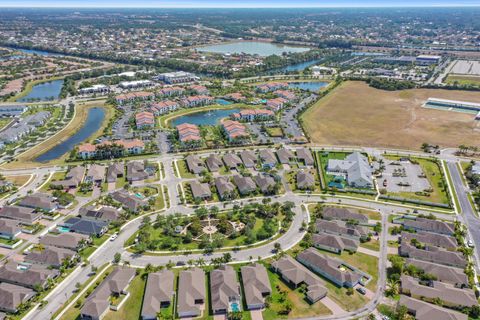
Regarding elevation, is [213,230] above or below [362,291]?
above

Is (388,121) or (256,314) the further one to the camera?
(388,121)

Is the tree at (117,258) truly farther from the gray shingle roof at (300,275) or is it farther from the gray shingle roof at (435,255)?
the gray shingle roof at (435,255)

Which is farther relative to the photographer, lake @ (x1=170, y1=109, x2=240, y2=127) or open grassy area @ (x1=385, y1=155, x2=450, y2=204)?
lake @ (x1=170, y1=109, x2=240, y2=127)

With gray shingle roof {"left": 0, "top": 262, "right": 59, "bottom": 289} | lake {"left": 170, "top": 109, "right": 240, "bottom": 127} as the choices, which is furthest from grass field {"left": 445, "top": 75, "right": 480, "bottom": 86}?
gray shingle roof {"left": 0, "top": 262, "right": 59, "bottom": 289}

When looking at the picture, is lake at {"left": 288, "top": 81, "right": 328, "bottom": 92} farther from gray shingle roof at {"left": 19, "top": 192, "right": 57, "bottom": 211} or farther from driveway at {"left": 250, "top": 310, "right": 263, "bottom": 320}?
driveway at {"left": 250, "top": 310, "right": 263, "bottom": 320}

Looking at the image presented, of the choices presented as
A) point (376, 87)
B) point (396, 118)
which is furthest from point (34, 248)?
point (376, 87)

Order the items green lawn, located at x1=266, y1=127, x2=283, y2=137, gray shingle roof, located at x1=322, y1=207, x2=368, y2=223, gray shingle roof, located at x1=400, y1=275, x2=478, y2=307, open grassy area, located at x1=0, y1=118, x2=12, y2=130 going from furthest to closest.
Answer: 1. open grassy area, located at x1=0, y1=118, x2=12, y2=130
2. green lawn, located at x1=266, y1=127, x2=283, y2=137
3. gray shingle roof, located at x1=322, y1=207, x2=368, y2=223
4. gray shingle roof, located at x1=400, y1=275, x2=478, y2=307

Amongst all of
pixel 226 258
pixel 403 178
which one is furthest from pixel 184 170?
pixel 403 178

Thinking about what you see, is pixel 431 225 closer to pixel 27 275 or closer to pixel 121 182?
pixel 121 182
